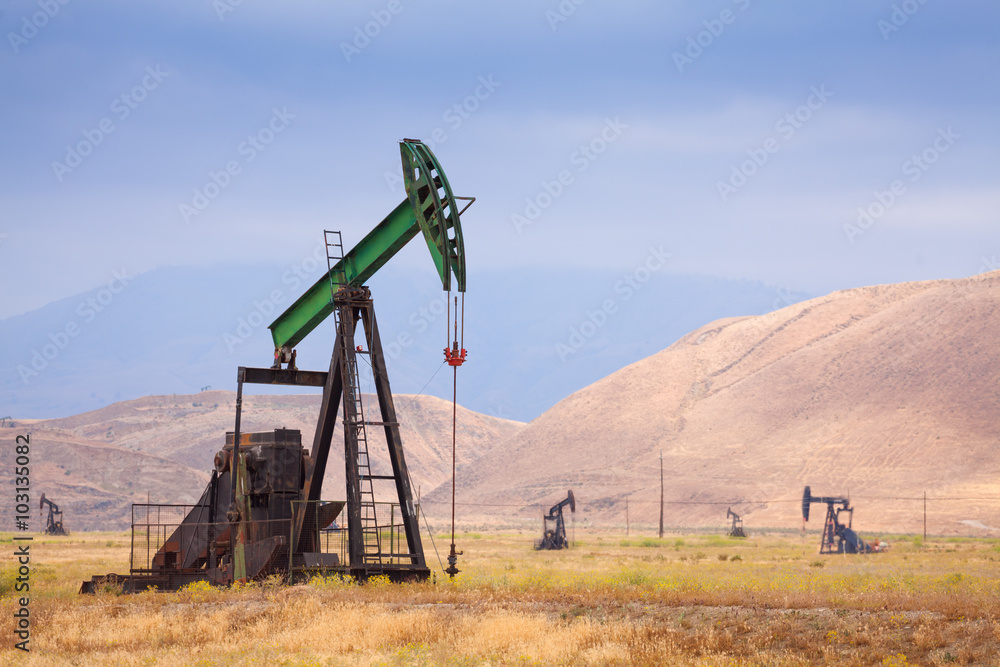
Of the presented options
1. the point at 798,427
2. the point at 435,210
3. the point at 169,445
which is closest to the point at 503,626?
the point at 435,210

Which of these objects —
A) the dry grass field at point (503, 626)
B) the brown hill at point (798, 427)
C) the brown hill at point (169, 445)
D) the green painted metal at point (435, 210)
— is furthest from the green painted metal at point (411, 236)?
the brown hill at point (169, 445)

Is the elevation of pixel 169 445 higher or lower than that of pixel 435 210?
lower

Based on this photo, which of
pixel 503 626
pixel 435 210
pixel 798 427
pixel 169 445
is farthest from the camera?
pixel 169 445

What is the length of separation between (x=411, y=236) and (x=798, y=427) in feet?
247

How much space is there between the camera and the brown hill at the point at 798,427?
7312 cm

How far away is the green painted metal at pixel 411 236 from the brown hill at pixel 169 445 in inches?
2762

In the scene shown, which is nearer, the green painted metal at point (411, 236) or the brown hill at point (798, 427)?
the green painted metal at point (411, 236)

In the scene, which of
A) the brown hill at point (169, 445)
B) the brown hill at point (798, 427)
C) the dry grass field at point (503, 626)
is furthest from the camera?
the brown hill at point (169, 445)

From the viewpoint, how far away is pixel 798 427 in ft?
288

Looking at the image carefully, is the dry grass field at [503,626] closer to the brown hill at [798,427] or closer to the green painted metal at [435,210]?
the green painted metal at [435,210]

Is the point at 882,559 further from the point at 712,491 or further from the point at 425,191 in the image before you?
the point at 712,491

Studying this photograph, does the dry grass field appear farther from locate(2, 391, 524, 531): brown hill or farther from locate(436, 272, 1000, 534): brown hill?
locate(2, 391, 524, 531): brown hill

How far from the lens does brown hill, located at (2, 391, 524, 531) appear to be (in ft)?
291

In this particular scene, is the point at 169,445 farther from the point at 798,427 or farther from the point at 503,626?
the point at 503,626
